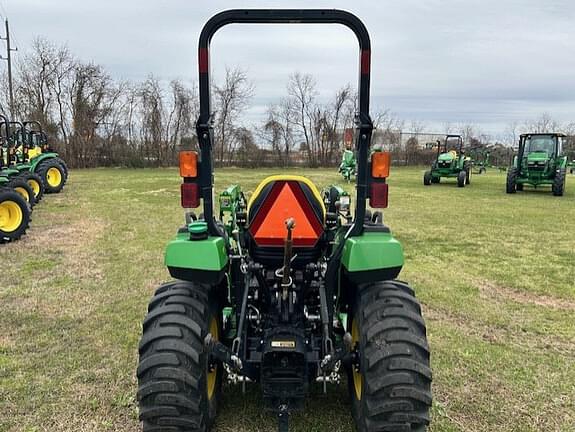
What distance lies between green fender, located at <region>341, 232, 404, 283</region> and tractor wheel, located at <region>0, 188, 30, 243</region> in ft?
22.5

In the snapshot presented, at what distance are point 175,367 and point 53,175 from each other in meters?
14.0

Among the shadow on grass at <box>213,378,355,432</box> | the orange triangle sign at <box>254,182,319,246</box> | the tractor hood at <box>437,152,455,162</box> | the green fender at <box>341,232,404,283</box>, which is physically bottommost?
the shadow on grass at <box>213,378,355,432</box>

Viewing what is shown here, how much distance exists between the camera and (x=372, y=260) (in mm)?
2557

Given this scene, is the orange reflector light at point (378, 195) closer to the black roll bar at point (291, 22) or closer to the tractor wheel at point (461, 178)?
the black roll bar at point (291, 22)

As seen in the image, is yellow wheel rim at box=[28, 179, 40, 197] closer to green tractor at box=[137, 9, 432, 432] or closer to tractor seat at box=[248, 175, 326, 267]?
green tractor at box=[137, 9, 432, 432]

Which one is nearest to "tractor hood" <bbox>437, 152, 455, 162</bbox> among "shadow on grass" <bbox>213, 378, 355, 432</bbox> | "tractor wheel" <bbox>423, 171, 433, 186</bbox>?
"tractor wheel" <bbox>423, 171, 433, 186</bbox>

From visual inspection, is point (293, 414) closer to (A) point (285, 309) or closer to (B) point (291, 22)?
(A) point (285, 309)

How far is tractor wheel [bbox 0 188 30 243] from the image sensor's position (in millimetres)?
7828

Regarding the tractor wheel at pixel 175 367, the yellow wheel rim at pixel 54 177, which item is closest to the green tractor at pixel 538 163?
the yellow wheel rim at pixel 54 177

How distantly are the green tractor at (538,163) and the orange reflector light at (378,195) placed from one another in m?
15.0

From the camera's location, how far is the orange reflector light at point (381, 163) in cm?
249

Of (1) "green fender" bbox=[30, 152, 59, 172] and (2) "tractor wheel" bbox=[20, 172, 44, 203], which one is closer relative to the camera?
(2) "tractor wheel" bbox=[20, 172, 44, 203]

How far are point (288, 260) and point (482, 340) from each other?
2494 millimetres

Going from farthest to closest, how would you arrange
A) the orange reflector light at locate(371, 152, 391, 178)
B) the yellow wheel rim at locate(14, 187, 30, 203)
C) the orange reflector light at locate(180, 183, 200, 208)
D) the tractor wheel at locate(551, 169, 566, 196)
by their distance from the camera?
the tractor wheel at locate(551, 169, 566, 196) → the yellow wheel rim at locate(14, 187, 30, 203) → the orange reflector light at locate(180, 183, 200, 208) → the orange reflector light at locate(371, 152, 391, 178)
